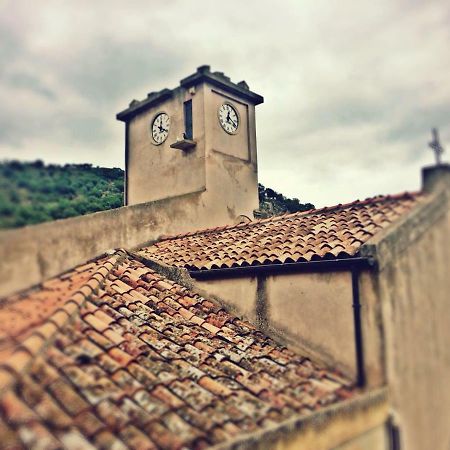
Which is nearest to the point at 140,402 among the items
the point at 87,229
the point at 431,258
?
the point at 87,229

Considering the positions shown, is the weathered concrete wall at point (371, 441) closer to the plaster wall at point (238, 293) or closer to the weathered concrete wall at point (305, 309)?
the weathered concrete wall at point (305, 309)

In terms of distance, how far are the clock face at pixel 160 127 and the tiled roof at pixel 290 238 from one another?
4025 millimetres

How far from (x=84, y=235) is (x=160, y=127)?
7477 millimetres

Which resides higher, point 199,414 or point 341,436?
point 199,414

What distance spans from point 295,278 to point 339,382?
5.47 ft

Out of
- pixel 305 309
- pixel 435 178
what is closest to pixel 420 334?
pixel 305 309

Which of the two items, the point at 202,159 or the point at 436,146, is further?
the point at 202,159

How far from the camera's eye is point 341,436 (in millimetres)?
4762

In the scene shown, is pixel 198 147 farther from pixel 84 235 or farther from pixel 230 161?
pixel 84 235

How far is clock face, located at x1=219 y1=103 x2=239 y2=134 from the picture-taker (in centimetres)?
1209

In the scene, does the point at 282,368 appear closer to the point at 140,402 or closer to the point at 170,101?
the point at 140,402

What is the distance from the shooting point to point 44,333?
415 centimetres

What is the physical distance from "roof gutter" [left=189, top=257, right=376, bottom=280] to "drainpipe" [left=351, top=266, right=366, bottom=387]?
0.15 meters

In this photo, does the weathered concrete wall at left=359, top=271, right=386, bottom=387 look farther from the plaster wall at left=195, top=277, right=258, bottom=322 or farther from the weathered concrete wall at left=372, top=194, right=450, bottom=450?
the plaster wall at left=195, top=277, right=258, bottom=322
